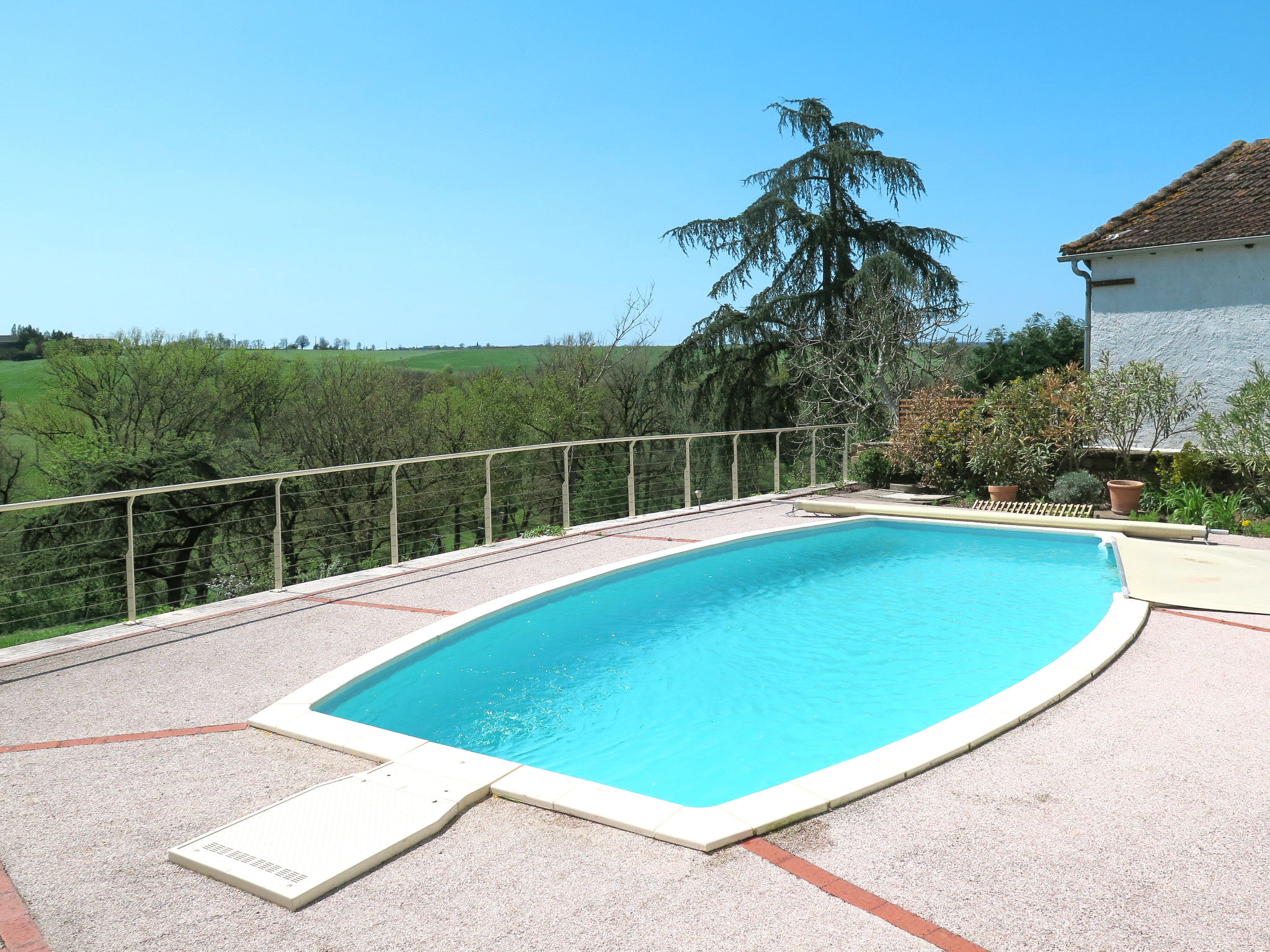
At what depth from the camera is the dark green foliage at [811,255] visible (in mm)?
18891

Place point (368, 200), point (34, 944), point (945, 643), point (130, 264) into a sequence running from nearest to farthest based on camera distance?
point (34, 944), point (945, 643), point (368, 200), point (130, 264)

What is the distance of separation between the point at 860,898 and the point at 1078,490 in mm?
10245

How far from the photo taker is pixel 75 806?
10.7ft

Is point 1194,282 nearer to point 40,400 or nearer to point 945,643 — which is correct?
point 945,643

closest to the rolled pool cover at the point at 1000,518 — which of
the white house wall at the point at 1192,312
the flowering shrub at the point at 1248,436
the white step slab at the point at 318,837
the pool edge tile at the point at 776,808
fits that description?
the flowering shrub at the point at 1248,436

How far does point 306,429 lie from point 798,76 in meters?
19.0

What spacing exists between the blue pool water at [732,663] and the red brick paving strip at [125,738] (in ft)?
1.60

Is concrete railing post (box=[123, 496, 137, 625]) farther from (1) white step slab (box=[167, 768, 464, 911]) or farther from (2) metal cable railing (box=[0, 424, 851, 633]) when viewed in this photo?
(2) metal cable railing (box=[0, 424, 851, 633])

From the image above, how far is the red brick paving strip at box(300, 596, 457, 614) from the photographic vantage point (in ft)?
20.8

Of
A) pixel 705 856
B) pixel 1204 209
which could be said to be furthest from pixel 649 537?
pixel 1204 209

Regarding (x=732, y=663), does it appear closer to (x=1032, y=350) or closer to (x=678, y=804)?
(x=678, y=804)

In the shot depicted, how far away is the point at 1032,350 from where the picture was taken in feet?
85.0

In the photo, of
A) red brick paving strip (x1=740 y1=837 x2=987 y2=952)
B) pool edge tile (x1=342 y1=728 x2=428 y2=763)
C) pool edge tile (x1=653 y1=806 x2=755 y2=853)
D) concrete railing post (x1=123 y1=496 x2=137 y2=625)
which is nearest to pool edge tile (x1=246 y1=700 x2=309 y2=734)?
pool edge tile (x1=342 y1=728 x2=428 y2=763)

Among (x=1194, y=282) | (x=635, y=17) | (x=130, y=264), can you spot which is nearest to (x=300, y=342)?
(x=130, y=264)
